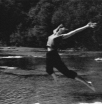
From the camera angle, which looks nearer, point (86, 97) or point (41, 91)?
point (86, 97)

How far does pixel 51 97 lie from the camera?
55094 millimetres

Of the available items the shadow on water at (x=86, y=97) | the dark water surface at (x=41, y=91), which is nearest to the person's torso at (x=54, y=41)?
the dark water surface at (x=41, y=91)

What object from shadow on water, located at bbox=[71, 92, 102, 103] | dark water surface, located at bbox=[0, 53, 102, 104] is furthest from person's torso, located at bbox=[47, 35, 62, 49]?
shadow on water, located at bbox=[71, 92, 102, 103]

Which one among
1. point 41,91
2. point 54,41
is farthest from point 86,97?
point 54,41

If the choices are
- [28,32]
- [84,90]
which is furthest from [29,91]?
[28,32]

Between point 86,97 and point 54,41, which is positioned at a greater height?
point 54,41

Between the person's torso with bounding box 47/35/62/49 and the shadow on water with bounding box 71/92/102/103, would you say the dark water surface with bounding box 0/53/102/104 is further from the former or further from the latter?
the person's torso with bounding box 47/35/62/49

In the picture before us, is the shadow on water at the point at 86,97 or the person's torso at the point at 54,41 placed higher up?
the person's torso at the point at 54,41

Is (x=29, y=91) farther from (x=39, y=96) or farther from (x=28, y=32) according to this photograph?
(x=28, y=32)

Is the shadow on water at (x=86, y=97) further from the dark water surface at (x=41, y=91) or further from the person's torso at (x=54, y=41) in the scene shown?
the person's torso at (x=54, y=41)

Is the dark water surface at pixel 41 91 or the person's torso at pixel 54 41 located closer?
the person's torso at pixel 54 41

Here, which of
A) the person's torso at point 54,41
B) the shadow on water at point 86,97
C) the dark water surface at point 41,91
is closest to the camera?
the person's torso at point 54,41

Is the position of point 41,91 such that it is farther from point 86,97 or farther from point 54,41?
point 54,41

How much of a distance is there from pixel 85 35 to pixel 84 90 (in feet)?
185
